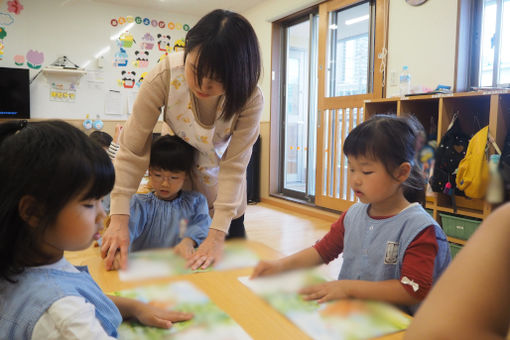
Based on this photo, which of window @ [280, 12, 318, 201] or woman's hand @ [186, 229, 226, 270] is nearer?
woman's hand @ [186, 229, 226, 270]

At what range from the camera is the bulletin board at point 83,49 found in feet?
13.2

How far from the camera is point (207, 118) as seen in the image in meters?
1.07

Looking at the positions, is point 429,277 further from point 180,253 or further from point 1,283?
point 1,283

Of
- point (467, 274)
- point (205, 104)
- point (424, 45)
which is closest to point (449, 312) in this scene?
point (467, 274)

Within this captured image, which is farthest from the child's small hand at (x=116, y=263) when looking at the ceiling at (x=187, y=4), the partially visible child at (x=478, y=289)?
the ceiling at (x=187, y=4)

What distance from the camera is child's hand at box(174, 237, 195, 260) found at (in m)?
0.91

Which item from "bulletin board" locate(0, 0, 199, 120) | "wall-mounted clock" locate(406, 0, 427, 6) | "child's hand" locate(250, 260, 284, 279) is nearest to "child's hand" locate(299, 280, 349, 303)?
"child's hand" locate(250, 260, 284, 279)

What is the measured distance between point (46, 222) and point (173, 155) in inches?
28.9

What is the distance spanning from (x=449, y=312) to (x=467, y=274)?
0.08 feet

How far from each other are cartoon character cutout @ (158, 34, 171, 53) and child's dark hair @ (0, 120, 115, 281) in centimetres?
449

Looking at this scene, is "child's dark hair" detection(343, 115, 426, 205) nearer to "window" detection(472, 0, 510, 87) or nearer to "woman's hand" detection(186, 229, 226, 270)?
"woman's hand" detection(186, 229, 226, 270)

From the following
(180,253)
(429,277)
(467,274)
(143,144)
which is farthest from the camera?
(143,144)

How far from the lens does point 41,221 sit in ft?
1.48

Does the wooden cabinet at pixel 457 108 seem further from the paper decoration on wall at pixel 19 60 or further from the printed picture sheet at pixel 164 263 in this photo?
the paper decoration on wall at pixel 19 60
